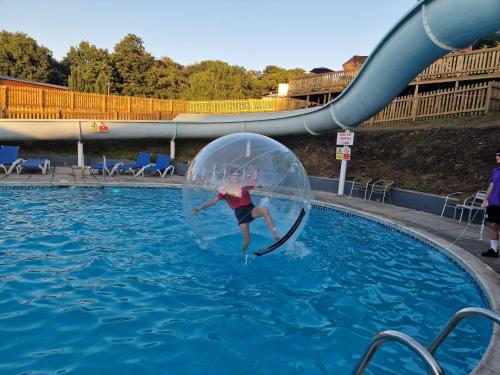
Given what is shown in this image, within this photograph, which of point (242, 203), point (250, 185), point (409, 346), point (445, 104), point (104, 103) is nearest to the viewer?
point (409, 346)

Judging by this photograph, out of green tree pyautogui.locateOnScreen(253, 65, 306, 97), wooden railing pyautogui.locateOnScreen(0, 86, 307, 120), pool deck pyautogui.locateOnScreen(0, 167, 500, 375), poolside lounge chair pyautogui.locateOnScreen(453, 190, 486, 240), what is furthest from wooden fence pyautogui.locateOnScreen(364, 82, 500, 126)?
green tree pyautogui.locateOnScreen(253, 65, 306, 97)

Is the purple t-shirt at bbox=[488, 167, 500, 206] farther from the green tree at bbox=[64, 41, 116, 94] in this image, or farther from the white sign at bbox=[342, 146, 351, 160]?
the green tree at bbox=[64, 41, 116, 94]

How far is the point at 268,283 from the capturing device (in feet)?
19.8

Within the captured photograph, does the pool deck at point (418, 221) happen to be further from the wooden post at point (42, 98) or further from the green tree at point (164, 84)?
the green tree at point (164, 84)

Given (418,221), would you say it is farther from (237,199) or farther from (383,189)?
(237,199)

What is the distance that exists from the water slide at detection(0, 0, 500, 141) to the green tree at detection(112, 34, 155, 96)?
24.5 m

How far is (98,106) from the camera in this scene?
2136 cm

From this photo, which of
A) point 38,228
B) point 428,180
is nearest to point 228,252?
point 38,228

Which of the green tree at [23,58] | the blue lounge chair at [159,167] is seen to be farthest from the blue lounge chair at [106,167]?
the green tree at [23,58]

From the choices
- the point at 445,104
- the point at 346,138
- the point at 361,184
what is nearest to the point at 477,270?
the point at 361,184

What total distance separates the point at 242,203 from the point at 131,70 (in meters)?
44.8

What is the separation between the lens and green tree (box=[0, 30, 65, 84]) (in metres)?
46.8

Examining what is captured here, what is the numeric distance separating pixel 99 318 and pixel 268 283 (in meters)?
2.55

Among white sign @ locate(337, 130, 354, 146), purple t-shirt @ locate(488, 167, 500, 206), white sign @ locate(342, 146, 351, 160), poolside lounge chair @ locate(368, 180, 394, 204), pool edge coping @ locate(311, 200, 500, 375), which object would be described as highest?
white sign @ locate(337, 130, 354, 146)
